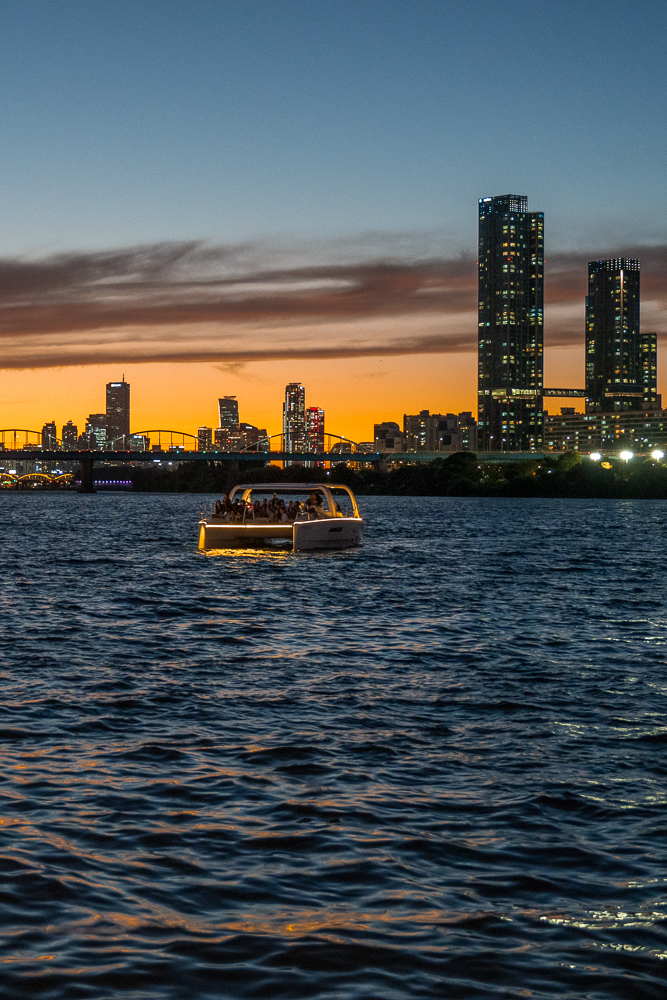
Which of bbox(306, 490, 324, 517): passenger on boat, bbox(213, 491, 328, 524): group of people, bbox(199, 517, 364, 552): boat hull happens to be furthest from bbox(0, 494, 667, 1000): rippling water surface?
bbox(306, 490, 324, 517): passenger on boat

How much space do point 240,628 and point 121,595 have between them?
33.1ft

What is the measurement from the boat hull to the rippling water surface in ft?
86.2

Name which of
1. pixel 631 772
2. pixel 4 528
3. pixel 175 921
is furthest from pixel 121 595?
pixel 4 528

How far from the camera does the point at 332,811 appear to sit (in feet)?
36.9

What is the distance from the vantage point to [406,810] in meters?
11.3

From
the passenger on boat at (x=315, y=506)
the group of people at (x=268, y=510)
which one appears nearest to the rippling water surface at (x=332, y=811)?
the group of people at (x=268, y=510)

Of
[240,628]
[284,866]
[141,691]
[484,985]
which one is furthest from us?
[240,628]

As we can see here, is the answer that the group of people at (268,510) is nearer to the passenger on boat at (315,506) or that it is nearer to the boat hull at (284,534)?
the passenger on boat at (315,506)

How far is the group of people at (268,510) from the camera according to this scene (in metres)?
55.1

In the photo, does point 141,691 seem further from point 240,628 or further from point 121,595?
point 121,595

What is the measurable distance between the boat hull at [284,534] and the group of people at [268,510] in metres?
0.82

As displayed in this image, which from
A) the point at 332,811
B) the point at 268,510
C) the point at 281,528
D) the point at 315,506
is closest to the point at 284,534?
the point at 281,528

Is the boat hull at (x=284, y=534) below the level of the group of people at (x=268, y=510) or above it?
below

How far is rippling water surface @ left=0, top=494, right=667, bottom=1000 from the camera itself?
25.4 feet
